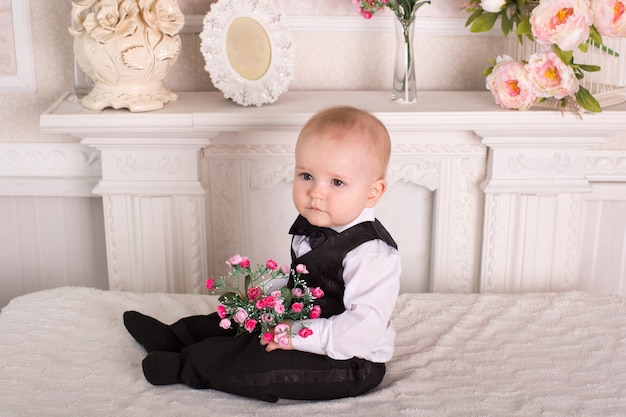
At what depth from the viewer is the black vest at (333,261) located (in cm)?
159

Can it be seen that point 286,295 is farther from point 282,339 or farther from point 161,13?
point 161,13

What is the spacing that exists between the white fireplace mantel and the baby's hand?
0.67 meters

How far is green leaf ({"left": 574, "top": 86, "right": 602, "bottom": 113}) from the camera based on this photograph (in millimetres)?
1964

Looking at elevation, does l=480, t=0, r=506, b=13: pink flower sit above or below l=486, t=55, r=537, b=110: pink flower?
above

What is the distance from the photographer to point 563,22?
1.82 metres

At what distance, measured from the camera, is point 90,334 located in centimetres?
179

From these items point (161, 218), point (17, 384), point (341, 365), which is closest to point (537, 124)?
point (341, 365)

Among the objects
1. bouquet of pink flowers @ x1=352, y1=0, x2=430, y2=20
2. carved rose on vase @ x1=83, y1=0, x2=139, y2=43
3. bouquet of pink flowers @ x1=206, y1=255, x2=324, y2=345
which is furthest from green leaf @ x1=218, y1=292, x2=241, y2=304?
Result: bouquet of pink flowers @ x1=352, y1=0, x2=430, y2=20

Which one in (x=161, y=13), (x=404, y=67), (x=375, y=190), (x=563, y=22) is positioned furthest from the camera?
(x=404, y=67)

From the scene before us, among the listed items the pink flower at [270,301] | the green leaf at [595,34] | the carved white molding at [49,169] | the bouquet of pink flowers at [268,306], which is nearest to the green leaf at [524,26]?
the green leaf at [595,34]

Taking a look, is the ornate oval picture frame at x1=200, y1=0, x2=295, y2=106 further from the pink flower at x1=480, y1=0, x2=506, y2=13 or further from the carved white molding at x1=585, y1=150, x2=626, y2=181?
the carved white molding at x1=585, y1=150, x2=626, y2=181

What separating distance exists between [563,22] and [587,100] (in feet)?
0.83

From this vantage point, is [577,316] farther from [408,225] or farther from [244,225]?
[244,225]

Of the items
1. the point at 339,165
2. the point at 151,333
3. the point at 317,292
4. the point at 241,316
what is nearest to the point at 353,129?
the point at 339,165
